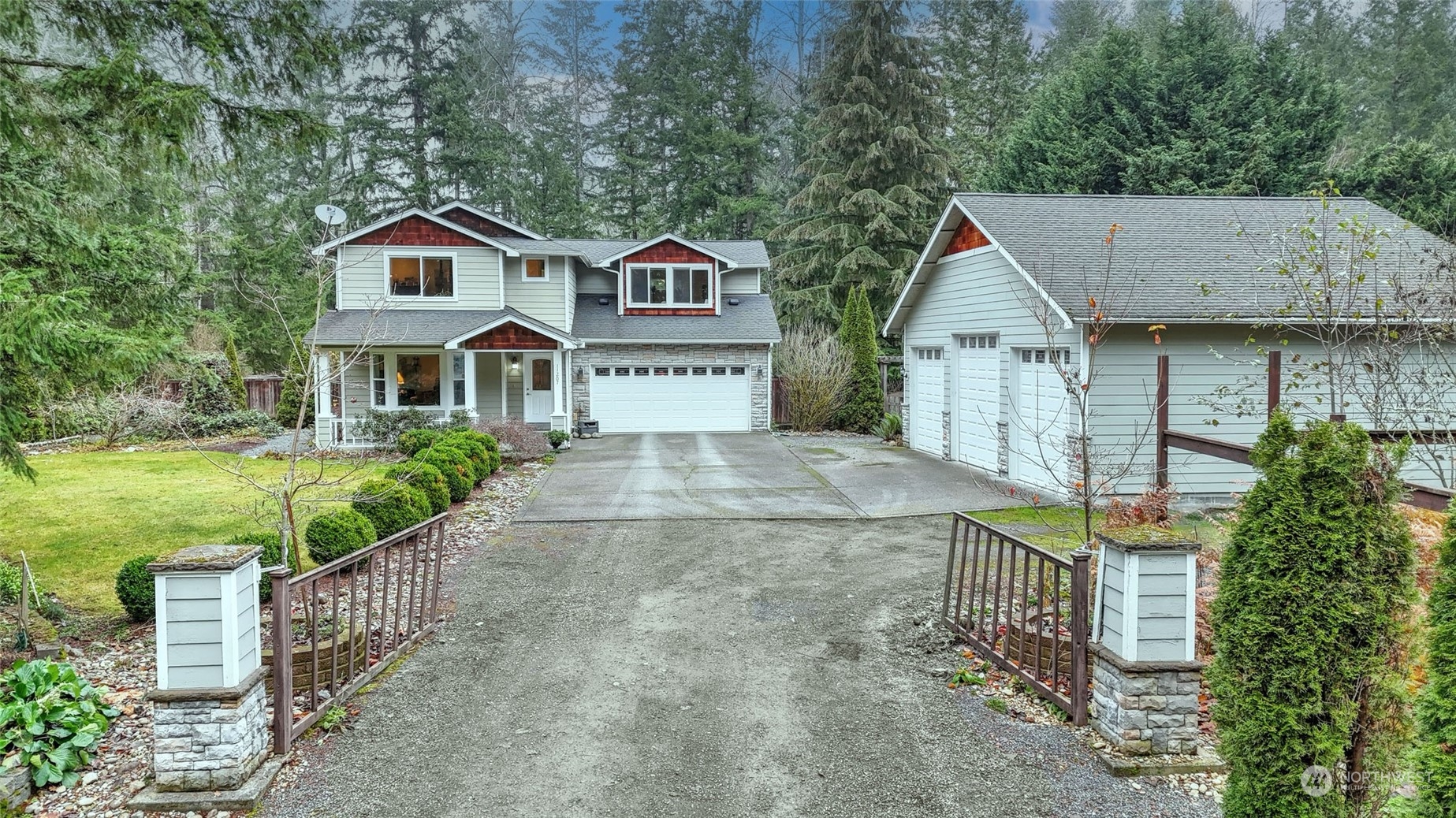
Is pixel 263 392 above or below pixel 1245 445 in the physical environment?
above

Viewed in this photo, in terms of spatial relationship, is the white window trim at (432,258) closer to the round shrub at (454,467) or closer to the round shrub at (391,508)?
the round shrub at (454,467)

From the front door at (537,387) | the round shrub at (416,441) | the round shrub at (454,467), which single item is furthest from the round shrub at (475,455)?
the front door at (537,387)

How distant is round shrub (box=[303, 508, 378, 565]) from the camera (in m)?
7.04

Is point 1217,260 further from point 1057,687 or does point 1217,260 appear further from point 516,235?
point 516,235

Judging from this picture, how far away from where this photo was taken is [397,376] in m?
19.2

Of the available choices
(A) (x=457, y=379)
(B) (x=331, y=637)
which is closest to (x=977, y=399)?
(B) (x=331, y=637)

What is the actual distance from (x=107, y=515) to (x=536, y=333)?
350 inches

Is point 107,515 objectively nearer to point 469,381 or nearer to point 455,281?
point 469,381

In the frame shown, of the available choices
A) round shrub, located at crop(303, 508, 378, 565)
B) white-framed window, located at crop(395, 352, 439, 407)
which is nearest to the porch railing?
round shrub, located at crop(303, 508, 378, 565)

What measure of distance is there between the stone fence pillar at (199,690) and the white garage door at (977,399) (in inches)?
423

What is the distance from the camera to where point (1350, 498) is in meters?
3.29

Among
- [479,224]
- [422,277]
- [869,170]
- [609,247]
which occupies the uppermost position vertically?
[869,170]

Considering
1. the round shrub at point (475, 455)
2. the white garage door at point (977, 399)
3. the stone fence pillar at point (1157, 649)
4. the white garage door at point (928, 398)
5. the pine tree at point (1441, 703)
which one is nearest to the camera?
the pine tree at point (1441, 703)

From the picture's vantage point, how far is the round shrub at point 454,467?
11.0m
